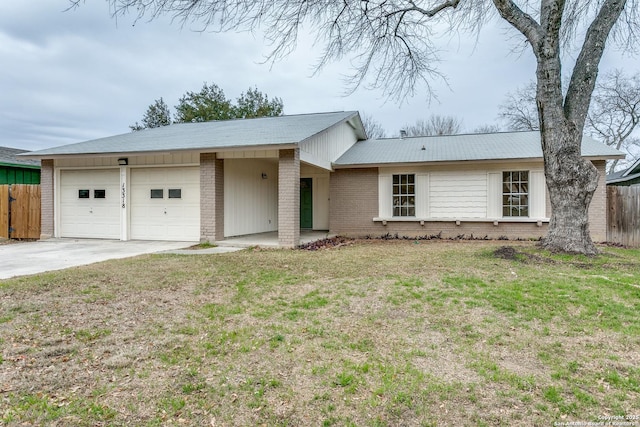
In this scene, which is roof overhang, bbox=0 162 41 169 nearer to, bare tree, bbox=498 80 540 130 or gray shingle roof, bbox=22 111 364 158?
gray shingle roof, bbox=22 111 364 158

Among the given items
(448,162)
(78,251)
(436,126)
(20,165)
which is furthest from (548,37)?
(436,126)

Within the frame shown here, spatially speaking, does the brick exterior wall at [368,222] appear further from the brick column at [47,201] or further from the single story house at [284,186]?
the brick column at [47,201]

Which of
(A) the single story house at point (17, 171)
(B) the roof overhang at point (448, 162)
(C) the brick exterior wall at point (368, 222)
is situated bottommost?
(C) the brick exterior wall at point (368, 222)

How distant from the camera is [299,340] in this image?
3527 millimetres

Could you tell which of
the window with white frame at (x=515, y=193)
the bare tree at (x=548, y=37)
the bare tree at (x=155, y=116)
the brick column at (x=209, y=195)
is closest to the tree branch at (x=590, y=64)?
the bare tree at (x=548, y=37)

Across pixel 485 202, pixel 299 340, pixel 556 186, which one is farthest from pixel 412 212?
pixel 299 340

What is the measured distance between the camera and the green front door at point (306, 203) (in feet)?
50.9

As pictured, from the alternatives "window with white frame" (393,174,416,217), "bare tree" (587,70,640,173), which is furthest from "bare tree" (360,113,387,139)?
"window with white frame" (393,174,416,217)

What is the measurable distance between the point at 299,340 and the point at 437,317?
160cm

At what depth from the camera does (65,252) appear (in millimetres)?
8750

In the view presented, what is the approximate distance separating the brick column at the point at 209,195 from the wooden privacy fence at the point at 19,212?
6098mm

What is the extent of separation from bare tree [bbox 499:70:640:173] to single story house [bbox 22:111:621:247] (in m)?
18.3

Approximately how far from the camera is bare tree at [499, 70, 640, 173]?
26016mm

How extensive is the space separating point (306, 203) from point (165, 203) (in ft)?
19.9
